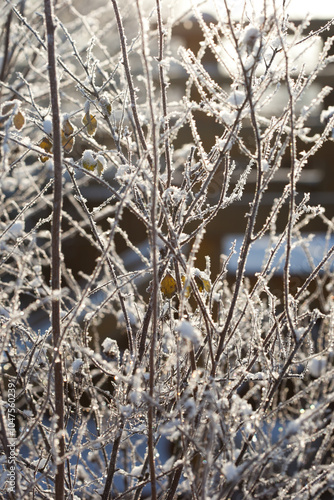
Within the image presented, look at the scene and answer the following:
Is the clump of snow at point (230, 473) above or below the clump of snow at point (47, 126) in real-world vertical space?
below

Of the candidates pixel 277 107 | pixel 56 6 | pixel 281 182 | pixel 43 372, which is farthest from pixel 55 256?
pixel 277 107

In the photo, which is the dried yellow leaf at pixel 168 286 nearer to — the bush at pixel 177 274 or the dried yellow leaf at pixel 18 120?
the bush at pixel 177 274

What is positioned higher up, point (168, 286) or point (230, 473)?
point (168, 286)

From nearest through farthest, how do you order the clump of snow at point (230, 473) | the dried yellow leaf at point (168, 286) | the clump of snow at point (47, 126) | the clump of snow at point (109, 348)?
the clump of snow at point (230, 473), the clump of snow at point (47, 126), the dried yellow leaf at point (168, 286), the clump of snow at point (109, 348)

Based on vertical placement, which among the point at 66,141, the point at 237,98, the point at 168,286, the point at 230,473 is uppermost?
the point at 237,98

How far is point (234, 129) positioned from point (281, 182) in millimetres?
6133

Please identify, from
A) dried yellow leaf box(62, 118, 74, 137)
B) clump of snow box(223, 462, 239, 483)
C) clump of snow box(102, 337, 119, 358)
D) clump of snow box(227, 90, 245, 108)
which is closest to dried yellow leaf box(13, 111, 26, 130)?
dried yellow leaf box(62, 118, 74, 137)

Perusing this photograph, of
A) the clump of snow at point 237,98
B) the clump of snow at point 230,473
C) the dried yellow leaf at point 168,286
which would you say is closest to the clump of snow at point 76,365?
the dried yellow leaf at point 168,286

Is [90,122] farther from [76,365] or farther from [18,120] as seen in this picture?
[76,365]

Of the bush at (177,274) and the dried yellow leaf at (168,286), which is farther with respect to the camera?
the dried yellow leaf at (168,286)

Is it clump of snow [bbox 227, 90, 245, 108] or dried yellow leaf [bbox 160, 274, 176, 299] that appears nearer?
clump of snow [bbox 227, 90, 245, 108]

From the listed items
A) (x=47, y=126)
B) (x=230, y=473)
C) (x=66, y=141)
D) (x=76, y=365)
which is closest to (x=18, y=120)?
(x=47, y=126)

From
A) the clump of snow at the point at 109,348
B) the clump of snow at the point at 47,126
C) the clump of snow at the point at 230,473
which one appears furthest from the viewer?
the clump of snow at the point at 109,348

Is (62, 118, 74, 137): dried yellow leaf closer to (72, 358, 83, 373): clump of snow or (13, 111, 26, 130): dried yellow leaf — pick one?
(13, 111, 26, 130): dried yellow leaf
